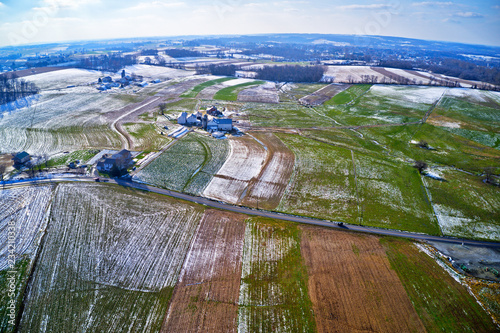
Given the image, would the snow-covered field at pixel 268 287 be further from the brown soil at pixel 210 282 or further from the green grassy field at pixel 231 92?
the green grassy field at pixel 231 92

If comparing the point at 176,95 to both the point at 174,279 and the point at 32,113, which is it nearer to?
the point at 32,113

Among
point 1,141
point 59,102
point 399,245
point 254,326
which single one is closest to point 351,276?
point 399,245

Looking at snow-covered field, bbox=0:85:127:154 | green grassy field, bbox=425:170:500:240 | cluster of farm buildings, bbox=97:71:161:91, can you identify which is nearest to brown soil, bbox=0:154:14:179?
snow-covered field, bbox=0:85:127:154

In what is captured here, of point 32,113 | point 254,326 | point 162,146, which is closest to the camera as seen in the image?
point 254,326

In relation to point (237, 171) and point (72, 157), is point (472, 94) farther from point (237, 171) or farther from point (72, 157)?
Answer: point (72, 157)

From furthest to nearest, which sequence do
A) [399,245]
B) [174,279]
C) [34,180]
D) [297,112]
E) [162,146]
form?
1. [297,112]
2. [162,146]
3. [34,180]
4. [399,245]
5. [174,279]

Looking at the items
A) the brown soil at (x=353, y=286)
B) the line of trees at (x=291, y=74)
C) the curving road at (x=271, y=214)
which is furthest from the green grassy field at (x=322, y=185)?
the line of trees at (x=291, y=74)
